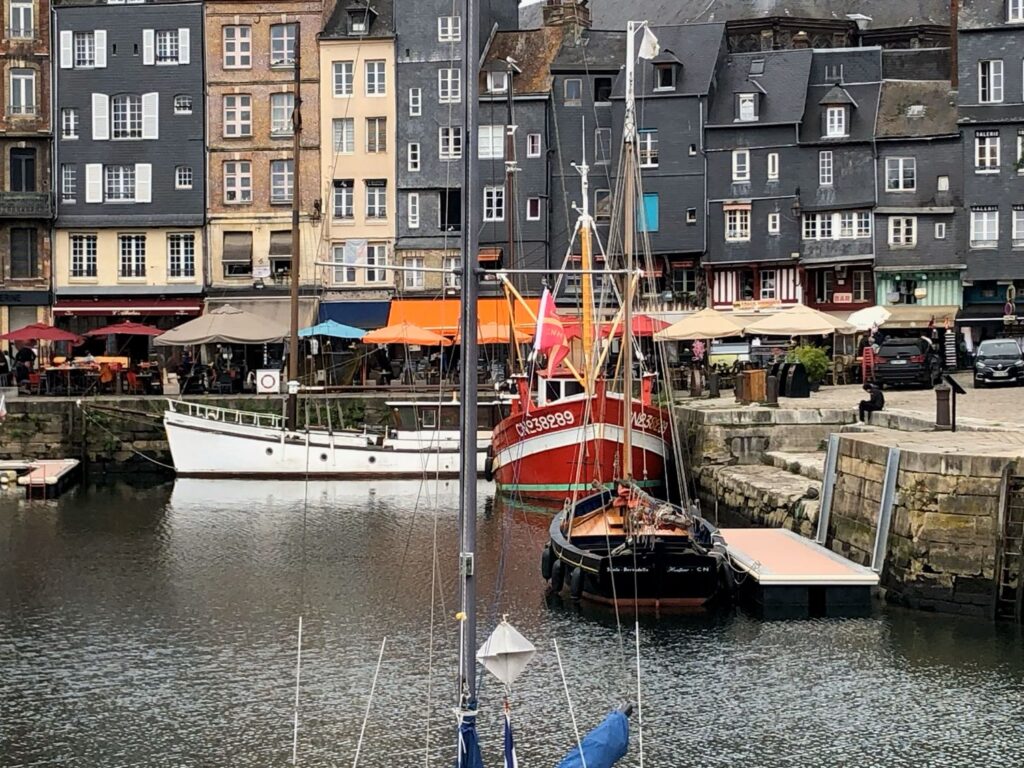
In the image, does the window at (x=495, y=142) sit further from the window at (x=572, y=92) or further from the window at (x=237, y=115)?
the window at (x=237, y=115)

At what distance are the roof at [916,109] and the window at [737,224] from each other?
5.71 m

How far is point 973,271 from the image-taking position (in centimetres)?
6041

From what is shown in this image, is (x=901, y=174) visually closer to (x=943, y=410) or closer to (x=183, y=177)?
(x=183, y=177)

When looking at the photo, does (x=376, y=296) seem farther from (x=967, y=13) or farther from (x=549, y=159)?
(x=967, y=13)

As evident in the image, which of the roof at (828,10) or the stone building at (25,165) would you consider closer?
the stone building at (25,165)

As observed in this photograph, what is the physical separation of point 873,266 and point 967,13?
9.83m

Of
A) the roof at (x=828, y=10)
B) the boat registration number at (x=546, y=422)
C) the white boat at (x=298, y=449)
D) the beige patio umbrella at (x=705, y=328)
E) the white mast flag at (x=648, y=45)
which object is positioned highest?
the roof at (x=828, y=10)

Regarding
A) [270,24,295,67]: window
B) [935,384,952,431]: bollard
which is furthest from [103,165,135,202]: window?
[935,384,952,431]: bollard

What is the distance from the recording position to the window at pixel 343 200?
65.2 meters

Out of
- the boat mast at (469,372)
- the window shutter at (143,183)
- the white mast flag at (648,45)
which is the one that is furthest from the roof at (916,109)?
the boat mast at (469,372)

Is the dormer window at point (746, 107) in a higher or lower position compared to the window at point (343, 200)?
higher

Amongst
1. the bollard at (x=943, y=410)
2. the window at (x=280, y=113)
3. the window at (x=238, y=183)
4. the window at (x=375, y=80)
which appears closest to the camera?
the bollard at (x=943, y=410)

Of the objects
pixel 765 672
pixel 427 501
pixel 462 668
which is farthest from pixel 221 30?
pixel 462 668

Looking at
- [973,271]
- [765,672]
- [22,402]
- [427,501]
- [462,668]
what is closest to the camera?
[462,668]
